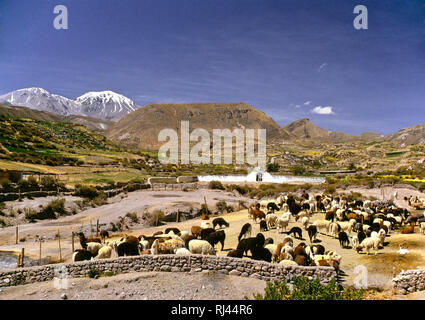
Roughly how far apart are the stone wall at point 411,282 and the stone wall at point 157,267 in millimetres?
3529

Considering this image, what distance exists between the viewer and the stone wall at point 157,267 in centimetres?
1040

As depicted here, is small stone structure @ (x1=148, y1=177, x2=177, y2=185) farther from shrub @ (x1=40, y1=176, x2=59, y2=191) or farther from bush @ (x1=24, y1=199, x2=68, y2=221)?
bush @ (x1=24, y1=199, x2=68, y2=221)

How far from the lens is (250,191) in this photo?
1694 inches

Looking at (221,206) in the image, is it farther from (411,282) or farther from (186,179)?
(411,282)

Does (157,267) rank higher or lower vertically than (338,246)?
higher

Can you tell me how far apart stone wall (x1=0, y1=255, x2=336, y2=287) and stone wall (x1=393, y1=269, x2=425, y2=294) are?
11.6 ft

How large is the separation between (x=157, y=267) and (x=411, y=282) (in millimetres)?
8599

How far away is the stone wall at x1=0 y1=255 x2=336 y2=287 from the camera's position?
1040cm

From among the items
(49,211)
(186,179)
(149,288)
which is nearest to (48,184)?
(49,211)

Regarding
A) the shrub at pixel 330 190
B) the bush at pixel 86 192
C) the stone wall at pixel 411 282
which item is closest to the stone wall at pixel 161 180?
the bush at pixel 86 192

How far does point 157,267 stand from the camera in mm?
11234

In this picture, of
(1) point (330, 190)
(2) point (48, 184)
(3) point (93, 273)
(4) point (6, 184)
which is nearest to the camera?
(3) point (93, 273)

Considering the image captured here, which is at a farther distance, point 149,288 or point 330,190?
point 330,190
